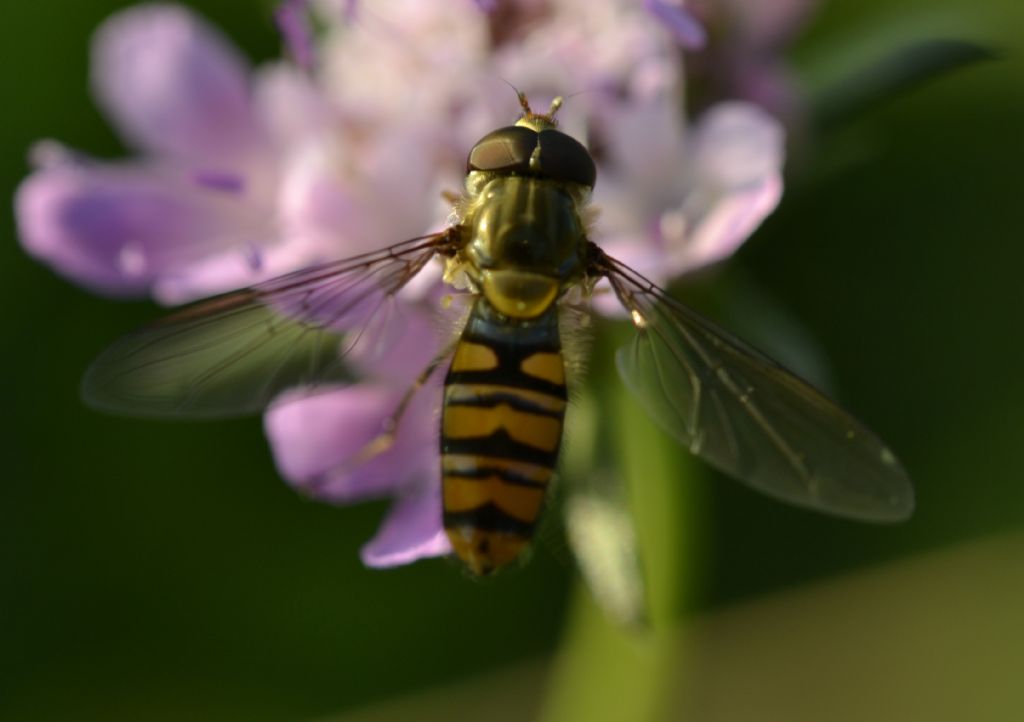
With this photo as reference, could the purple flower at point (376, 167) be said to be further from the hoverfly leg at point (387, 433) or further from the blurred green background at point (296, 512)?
the blurred green background at point (296, 512)

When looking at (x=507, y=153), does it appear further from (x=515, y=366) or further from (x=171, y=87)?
(x=171, y=87)

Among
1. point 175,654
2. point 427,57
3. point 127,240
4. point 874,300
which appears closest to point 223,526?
point 175,654

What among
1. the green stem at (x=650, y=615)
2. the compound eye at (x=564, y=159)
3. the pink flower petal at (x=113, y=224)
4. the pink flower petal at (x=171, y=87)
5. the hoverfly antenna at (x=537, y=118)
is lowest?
the green stem at (x=650, y=615)

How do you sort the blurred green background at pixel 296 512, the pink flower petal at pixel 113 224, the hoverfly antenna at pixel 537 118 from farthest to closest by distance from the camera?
the blurred green background at pixel 296 512 → the pink flower petal at pixel 113 224 → the hoverfly antenna at pixel 537 118

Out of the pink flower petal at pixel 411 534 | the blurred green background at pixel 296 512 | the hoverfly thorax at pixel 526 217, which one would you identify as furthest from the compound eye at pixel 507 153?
the blurred green background at pixel 296 512

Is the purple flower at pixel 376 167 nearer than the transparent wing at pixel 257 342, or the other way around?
the transparent wing at pixel 257 342

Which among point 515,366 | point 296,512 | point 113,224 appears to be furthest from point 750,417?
point 296,512
